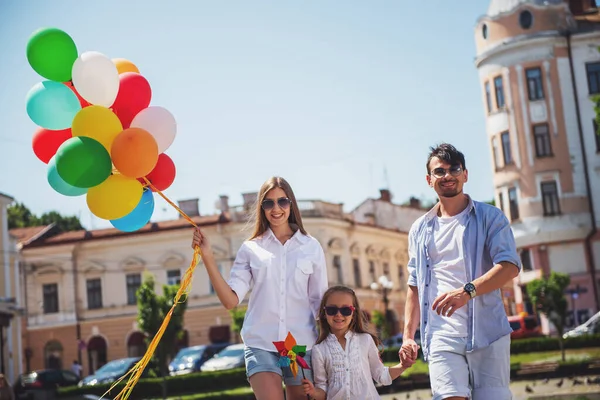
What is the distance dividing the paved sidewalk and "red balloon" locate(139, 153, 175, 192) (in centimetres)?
1071

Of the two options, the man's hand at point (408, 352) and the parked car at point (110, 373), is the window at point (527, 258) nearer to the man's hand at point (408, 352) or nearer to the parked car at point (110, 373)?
the parked car at point (110, 373)

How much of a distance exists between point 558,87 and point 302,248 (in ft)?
153

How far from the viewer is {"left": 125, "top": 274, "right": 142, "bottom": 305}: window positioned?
59844mm

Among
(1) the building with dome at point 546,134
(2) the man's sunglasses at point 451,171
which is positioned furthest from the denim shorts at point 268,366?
(1) the building with dome at point 546,134

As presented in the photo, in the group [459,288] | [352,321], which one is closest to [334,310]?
[352,321]

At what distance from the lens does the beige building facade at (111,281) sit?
58688 mm

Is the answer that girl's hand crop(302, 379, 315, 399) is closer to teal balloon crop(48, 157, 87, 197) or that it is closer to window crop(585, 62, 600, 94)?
teal balloon crop(48, 157, 87, 197)

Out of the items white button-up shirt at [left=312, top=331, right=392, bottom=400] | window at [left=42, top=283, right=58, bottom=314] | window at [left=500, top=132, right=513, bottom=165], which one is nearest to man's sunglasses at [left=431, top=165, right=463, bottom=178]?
white button-up shirt at [left=312, top=331, right=392, bottom=400]

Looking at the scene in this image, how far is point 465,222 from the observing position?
6.77m

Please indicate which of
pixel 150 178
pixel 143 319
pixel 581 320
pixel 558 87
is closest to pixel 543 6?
pixel 558 87

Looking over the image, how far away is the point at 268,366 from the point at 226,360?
3094 cm

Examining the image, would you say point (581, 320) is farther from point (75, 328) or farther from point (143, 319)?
point (75, 328)

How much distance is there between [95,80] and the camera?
25.5ft

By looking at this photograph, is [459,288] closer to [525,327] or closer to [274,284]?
[274,284]
